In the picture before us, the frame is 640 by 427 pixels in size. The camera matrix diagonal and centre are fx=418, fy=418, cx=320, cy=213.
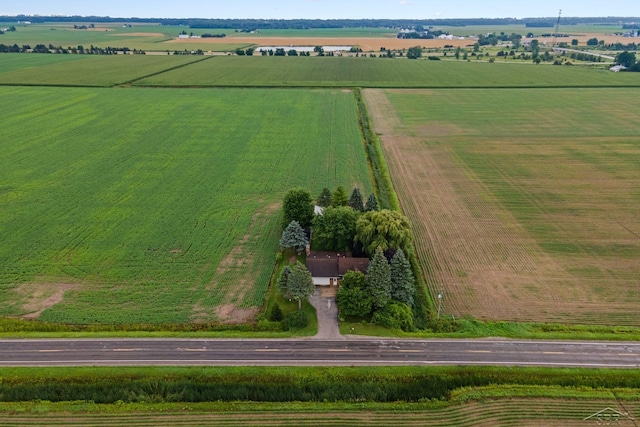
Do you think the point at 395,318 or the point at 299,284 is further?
the point at 299,284

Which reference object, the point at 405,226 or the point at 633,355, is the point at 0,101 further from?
the point at 633,355

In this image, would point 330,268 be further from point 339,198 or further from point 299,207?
point 339,198

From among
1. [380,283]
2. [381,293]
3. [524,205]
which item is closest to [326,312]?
[381,293]

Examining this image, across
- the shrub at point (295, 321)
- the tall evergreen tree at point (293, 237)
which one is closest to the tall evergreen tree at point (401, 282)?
the shrub at point (295, 321)

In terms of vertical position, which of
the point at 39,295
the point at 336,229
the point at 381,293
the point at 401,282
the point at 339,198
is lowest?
the point at 39,295

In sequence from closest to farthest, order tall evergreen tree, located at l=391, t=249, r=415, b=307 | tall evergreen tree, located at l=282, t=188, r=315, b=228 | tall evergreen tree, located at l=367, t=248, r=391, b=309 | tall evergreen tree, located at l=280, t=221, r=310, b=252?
tall evergreen tree, located at l=367, t=248, r=391, b=309
tall evergreen tree, located at l=391, t=249, r=415, b=307
tall evergreen tree, located at l=280, t=221, r=310, b=252
tall evergreen tree, located at l=282, t=188, r=315, b=228

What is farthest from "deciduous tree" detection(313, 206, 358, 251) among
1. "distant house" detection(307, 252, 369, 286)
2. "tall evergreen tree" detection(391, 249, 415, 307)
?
"tall evergreen tree" detection(391, 249, 415, 307)

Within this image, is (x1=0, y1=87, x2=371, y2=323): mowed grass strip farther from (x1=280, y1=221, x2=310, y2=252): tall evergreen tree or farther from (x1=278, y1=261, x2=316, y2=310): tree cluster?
(x1=278, y1=261, x2=316, y2=310): tree cluster
